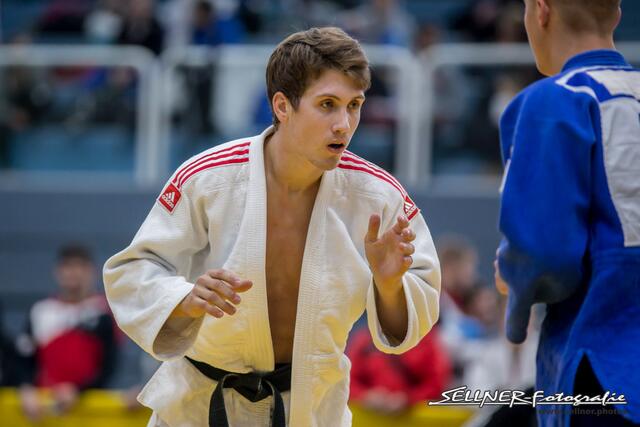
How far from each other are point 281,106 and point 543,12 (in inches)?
39.6

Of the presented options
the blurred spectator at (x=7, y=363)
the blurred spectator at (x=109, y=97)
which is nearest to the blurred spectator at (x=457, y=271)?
the blurred spectator at (x=109, y=97)

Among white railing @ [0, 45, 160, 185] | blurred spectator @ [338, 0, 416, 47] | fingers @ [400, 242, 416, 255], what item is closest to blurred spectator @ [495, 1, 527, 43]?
blurred spectator @ [338, 0, 416, 47]

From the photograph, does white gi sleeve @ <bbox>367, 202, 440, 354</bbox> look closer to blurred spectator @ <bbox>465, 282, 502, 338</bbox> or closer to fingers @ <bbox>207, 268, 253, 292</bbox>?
fingers @ <bbox>207, 268, 253, 292</bbox>

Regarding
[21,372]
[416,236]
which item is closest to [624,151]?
[416,236]

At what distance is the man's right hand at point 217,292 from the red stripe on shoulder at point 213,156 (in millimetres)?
536

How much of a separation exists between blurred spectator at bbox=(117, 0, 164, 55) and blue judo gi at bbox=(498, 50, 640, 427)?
7.51 metres

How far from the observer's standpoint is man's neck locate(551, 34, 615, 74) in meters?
3.34

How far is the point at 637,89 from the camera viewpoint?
10.6 ft

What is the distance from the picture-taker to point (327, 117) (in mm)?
3746

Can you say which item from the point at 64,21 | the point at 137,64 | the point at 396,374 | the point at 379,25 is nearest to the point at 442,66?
the point at 379,25

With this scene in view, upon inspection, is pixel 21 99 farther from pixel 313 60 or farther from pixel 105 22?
pixel 313 60

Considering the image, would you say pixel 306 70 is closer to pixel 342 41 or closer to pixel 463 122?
pixel 342 41

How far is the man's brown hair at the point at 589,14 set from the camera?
130 inches

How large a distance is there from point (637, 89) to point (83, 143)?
23.9 feet
